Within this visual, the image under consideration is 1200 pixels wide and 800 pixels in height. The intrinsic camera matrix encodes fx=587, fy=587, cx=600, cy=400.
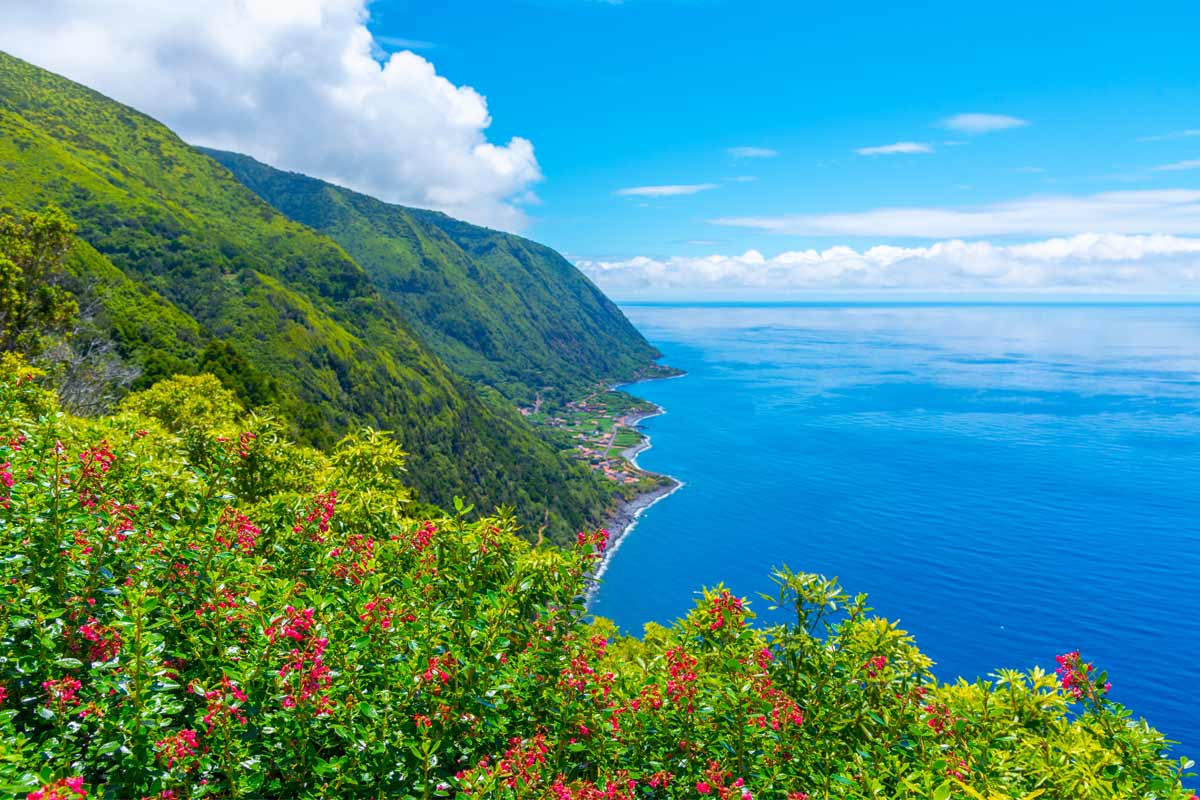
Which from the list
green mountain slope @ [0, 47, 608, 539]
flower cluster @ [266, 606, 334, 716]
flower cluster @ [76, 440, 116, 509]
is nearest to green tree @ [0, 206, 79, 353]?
flower cluster @ [76, 440, 116, 509]

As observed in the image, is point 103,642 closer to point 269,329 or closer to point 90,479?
point 90,479

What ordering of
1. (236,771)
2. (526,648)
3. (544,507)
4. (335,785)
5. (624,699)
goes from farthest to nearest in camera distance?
1. (544,507)
2. (624,699)
3. (526,648)
4. (335,785)
5. (236,771)

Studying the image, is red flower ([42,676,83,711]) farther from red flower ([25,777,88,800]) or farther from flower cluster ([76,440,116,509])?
flower cluster ([76,440,116,509])

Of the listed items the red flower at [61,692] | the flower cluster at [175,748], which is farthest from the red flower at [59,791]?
the red flower at [61,692]

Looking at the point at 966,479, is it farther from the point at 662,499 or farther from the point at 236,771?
the point at 236,771

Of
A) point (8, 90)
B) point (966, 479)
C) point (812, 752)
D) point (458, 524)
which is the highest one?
point (8, 90)

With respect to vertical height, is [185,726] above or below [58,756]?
below

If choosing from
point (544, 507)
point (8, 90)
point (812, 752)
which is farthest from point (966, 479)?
point (8, 90)
